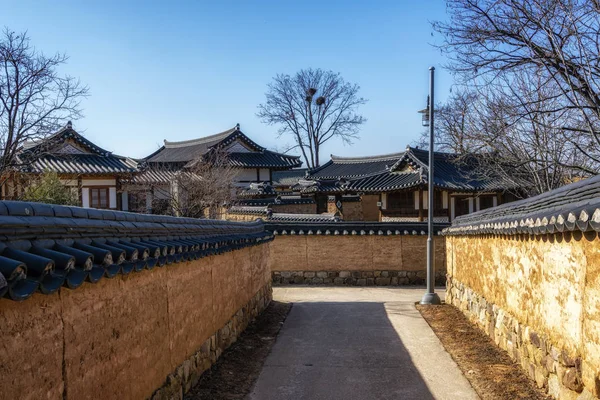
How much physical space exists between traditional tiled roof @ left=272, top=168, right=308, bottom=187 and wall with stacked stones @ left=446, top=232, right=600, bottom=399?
4009 cm

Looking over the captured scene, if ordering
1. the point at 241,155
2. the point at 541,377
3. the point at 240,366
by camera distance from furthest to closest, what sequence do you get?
the point at 241,155, the point at 240,366, the point at 541,377

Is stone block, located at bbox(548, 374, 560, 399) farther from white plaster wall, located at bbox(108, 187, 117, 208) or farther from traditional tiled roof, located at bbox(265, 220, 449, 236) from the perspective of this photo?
white plaster wall, located at bbox(108, 187, 117, 208)

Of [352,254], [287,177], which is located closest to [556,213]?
[352,254]

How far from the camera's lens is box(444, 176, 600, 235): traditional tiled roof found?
15.1ft

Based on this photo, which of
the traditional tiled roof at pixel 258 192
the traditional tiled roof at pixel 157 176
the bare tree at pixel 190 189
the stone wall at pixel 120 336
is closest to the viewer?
the stone wall at pixel 120 336

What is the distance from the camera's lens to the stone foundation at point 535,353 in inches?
214

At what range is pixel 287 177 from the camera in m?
52.7

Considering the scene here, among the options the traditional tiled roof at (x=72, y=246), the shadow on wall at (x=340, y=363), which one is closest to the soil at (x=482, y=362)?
the shadow on wall at (x=340, y=363)

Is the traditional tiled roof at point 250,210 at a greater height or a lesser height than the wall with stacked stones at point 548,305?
greater

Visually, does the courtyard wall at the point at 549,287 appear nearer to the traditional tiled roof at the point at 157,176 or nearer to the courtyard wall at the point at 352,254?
the courtyard wall at the point at 352,254

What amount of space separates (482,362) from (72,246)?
6.65 m

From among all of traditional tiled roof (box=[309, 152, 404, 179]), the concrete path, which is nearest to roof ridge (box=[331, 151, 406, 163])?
traditional tiled roof (box=[309, 152, 404, 179])

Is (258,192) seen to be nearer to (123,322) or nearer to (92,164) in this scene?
(92,164)

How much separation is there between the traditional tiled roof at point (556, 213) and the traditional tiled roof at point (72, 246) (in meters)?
3.74
